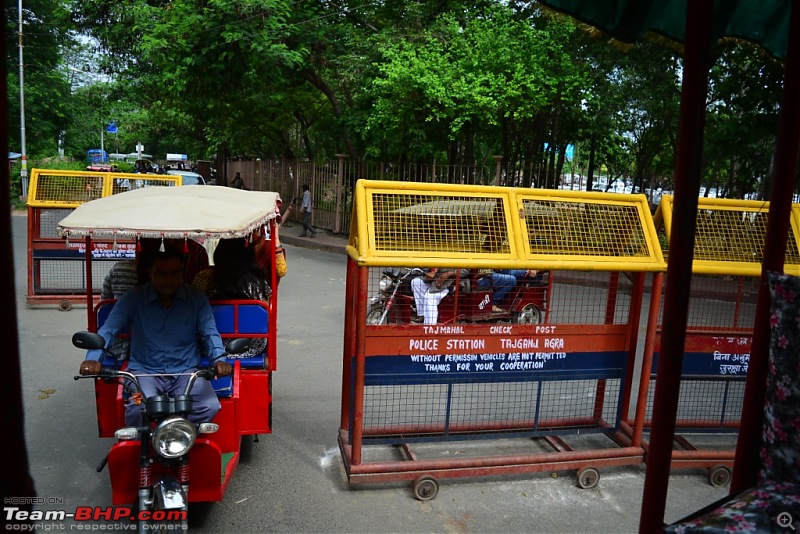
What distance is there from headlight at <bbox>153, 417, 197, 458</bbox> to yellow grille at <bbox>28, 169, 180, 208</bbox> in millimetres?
6299

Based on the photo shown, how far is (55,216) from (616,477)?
861cm

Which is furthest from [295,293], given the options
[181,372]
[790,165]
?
[790,165]

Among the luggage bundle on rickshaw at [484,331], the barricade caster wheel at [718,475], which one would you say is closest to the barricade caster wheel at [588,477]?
the luggage bundle on rickshaw at [484,331]

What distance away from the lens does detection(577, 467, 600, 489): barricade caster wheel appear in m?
4.29

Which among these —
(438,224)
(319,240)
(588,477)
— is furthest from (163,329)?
(319,240)

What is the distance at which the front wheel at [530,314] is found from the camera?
6.00 m

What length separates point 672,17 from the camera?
2859 mm

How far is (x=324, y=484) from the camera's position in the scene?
13.8 feet

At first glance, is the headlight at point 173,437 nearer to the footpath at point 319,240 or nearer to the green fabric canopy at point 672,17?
the green fabric canopy at point 672,17

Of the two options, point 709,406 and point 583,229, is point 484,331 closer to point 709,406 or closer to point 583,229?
point 583,229

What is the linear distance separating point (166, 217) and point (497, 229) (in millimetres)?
2143

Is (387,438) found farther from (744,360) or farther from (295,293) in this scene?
(295,293)

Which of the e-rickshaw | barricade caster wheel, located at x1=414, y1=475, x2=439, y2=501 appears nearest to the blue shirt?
the e-rickshaw

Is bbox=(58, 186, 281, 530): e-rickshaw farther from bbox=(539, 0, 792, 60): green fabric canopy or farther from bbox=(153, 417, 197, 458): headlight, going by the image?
bbox=(539, 0, 792, 60): green fabric canopy
